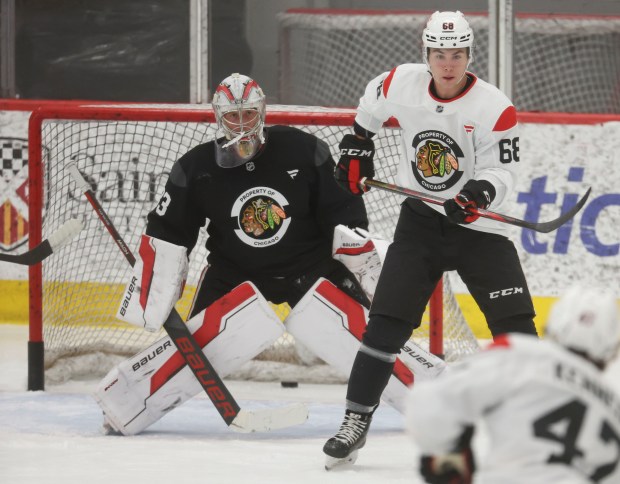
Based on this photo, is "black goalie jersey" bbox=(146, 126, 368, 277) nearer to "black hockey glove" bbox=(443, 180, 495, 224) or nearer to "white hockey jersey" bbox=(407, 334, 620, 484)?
"black hockey glove" bbox=(443, 180, 495, 224)

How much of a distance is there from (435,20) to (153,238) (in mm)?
1026

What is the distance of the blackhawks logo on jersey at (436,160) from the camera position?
348 cm

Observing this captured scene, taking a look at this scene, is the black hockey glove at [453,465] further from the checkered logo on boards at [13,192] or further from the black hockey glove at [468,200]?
the checkered logo on boards at [13,192]

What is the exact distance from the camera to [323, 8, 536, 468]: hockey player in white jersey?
3.43m

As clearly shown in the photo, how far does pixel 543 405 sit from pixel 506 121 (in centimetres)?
153

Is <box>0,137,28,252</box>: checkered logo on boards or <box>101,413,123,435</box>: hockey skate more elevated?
<box>0,137,28,252</box>: checkered logo on boards

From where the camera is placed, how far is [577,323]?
2055mm

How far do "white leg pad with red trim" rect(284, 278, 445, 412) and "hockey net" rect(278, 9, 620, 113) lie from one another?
6.49ft

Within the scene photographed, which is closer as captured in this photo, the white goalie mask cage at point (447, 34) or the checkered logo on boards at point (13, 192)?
the white goalie mask cage at point (447, 34)

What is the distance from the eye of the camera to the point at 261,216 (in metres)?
4.00

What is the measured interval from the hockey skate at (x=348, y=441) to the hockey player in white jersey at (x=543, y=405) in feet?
4.58

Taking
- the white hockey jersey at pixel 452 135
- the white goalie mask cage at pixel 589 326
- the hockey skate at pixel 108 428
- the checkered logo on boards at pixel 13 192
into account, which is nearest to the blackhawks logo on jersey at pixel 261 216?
the white hockey jersey at pixel 452 135

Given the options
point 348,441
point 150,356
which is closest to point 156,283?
point 150,356

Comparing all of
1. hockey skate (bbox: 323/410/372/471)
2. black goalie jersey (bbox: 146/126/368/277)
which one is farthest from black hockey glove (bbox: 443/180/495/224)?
black goalie jersey (bbox: 146/126/368/277)
